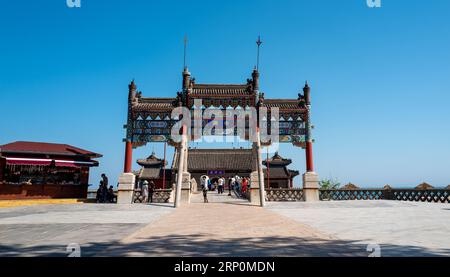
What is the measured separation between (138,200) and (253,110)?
11.1 m

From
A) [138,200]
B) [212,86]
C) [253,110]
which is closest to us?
[138,200]

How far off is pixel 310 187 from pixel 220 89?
10.9 metres

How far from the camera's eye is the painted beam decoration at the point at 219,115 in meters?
21.4

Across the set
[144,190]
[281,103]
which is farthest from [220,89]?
[144,190]

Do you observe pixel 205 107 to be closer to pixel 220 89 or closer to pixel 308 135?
pixel 220 89

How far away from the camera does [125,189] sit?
18.5 m

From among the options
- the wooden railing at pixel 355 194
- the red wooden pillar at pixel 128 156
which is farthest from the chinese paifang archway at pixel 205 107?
the wooden railing at pixel 355 194

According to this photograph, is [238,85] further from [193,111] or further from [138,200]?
[138,200]

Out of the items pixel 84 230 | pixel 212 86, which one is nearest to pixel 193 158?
pixel 212 86

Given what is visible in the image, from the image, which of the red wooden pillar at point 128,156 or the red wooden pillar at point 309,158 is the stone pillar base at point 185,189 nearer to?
the red wooden pillar at point 128,156

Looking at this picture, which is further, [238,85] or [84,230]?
[238,85]

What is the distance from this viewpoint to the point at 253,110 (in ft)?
70.9

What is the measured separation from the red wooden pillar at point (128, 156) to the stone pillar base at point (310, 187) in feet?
42.5

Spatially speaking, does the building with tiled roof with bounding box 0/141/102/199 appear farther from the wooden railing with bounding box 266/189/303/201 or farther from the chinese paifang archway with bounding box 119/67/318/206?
the wooden railing with bounding box 266/189/303/201
